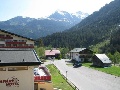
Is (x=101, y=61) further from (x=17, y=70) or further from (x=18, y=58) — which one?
(x=17, y=70)

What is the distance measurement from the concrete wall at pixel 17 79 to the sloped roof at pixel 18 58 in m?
0.55

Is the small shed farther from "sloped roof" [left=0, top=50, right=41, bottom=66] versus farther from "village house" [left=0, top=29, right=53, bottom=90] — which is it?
"village house" [left=0, top=29, right=53, bottom=90]

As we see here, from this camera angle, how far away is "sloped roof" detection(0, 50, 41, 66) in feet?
53.8

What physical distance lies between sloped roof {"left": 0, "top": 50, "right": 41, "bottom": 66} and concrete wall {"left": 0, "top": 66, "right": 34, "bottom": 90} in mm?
547

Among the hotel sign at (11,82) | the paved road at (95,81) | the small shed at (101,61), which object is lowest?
the paved road at (95,81)

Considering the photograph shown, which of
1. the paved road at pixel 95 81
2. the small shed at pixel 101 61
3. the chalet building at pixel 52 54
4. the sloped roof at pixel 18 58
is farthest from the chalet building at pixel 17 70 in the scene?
the chalet building at pixel 52 54

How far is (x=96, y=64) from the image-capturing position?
99812mm

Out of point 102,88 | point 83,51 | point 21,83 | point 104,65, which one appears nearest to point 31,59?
point 21,83

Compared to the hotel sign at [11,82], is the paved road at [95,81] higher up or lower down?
lower down

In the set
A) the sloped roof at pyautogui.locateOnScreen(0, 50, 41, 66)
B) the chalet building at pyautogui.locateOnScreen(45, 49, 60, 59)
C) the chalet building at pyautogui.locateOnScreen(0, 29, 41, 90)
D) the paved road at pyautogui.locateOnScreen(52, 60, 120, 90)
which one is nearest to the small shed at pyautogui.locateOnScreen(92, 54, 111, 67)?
the paved road at pyautogui.locateOnScreen(52, 60, 120, 90)

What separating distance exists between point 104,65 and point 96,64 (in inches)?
255

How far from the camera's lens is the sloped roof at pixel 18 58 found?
16406 mm

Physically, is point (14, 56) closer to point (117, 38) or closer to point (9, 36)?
point (9, 36)

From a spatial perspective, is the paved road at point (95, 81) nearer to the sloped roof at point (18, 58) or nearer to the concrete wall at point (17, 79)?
the sloped roof at point (18, 58)
